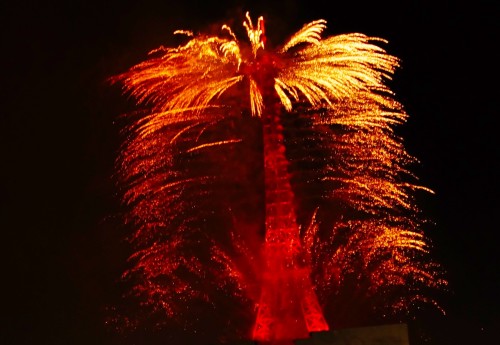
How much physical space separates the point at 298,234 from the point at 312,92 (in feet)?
12.6

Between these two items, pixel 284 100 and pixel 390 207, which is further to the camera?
pixel 284 100

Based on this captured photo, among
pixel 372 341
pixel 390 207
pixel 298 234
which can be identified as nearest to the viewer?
pixel 372 341

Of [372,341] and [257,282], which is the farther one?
[257,282]

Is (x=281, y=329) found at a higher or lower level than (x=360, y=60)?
lower

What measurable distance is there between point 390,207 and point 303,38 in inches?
192

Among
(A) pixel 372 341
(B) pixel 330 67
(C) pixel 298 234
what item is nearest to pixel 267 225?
(C) pixel 298 234

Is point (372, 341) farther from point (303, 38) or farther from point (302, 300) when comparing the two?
point (303, 38)

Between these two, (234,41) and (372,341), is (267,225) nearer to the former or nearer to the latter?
(234,41)

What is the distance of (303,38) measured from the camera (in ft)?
72.7

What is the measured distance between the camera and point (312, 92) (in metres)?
22.3

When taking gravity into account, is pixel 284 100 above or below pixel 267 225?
above

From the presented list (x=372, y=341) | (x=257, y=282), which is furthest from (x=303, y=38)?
(x=372, y=341)

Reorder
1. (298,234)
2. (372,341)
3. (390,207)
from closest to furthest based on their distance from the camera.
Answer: (372,341)
(390,207)
(298,234)

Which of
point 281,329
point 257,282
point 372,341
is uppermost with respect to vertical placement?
point 257,282
